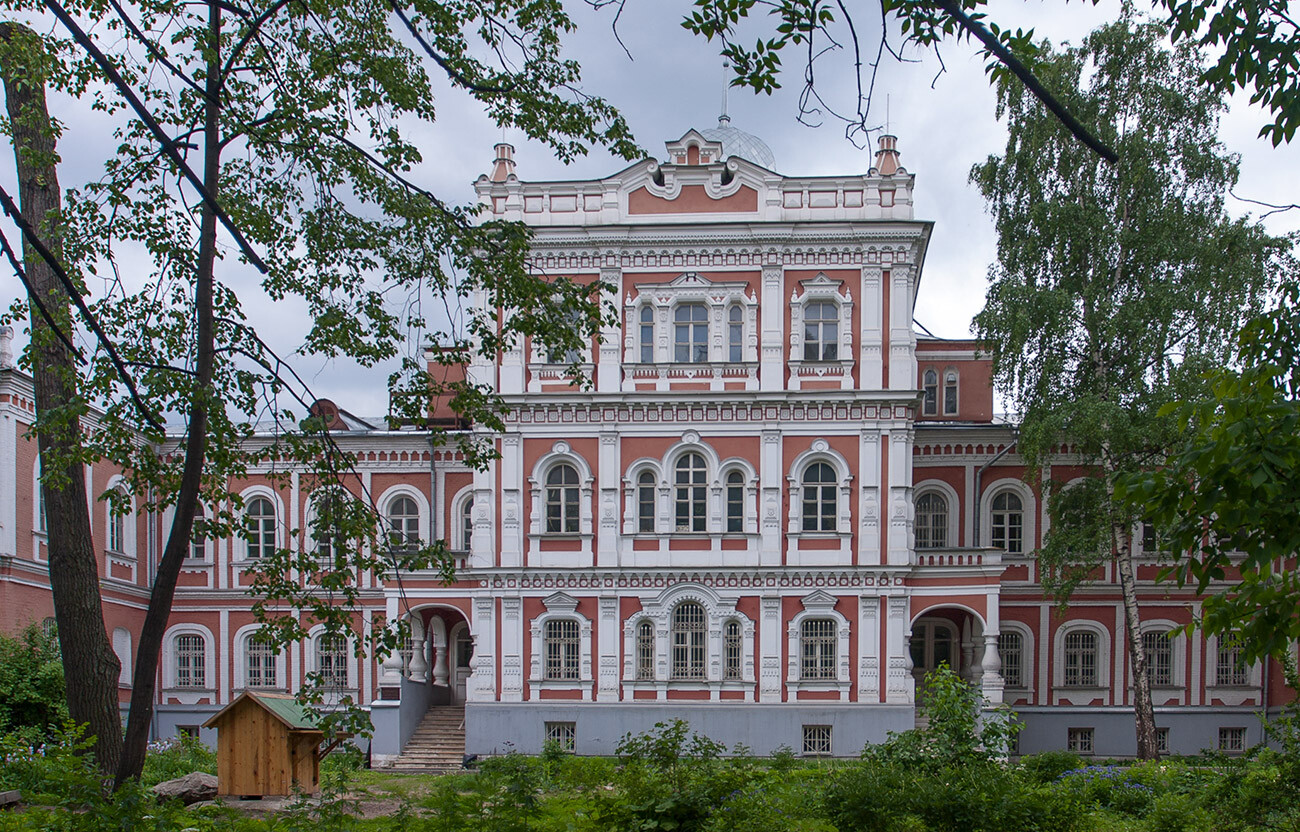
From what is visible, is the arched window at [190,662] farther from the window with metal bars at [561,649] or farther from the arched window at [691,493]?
the arched window at [691,493]

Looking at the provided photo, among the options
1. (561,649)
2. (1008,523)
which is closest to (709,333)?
(561,649)

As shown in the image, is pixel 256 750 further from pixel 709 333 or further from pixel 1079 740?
pixel 1079 740

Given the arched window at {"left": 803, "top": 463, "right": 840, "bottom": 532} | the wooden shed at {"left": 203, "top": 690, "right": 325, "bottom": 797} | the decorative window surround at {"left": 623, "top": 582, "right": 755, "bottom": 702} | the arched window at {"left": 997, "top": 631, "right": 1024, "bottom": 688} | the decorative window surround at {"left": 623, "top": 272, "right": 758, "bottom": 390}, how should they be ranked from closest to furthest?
the wooden shed at {"left": 203, "top": 690, "right": 325, "bottom": 797} → the decorative window surround at {"left": 623, "top": 582, "right": 755, "bottom": 702} → the arched window at {"left": 803, "top": 463, "right": 840, "bottom": 532} → the decorative window surround at {"left": 623, "top": 272, "right": 758, "bottom": 390} → the arched window at {"left": 997, "top": 631, "right": 1024, "bottom": 688}

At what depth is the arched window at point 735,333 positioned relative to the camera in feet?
90.5

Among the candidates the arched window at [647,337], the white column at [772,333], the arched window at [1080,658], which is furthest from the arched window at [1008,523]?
the arched window at [647,337]

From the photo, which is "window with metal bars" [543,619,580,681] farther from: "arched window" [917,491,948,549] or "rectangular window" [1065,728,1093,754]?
"rectangular window" [1065,728,1093,754]

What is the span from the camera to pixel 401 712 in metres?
27.1

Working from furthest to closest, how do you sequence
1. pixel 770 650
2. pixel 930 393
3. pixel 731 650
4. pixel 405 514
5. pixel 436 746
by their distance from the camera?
pixel 930 393, pixel 405 514, pixel 436 746, pixel 731 650, pixel 770 650

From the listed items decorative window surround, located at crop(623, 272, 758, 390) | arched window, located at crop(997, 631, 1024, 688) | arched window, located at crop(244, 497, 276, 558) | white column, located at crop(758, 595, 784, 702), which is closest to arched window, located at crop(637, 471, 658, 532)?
decorative window surround, located at crop(623, 272, 758, 390)

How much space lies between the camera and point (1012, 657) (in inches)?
1188

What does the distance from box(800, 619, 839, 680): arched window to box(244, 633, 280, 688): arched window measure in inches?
529

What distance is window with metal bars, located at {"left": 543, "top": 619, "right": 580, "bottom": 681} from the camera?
2733cm

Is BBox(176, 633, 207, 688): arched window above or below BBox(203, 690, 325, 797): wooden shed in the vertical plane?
below

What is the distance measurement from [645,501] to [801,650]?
15.2 feet
